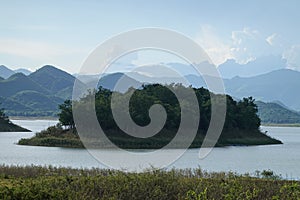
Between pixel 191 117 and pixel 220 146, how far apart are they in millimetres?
4987

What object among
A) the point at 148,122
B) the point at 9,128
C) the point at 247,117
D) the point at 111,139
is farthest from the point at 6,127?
the point at 247,117

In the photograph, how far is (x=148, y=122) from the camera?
60594 millimetres

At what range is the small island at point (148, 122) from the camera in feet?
186

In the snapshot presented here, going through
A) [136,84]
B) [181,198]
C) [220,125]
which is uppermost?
[136,84]

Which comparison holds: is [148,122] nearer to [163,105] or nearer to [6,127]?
[163,105]

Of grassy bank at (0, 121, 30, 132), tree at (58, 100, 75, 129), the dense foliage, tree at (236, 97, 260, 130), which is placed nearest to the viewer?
the dense foliage

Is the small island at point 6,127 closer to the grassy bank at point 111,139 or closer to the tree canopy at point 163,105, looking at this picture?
the tree canopy at point 163,105

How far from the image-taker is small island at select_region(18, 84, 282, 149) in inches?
2231

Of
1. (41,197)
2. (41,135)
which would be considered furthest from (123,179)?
(41,135)

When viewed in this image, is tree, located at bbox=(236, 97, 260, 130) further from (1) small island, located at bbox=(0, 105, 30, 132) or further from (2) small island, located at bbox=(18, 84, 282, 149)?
(1) small island, located at bbox=(0, 105, 30, 132)

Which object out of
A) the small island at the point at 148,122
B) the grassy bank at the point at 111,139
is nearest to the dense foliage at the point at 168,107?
the small island at the point at 148,122

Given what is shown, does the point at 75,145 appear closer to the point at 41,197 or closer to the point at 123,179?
the point at 123,179

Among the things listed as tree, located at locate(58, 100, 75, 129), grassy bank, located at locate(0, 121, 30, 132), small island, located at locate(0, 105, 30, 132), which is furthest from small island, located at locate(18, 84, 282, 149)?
small island, located at locate(0, 105, 30, 132)

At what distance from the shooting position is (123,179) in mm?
14781
